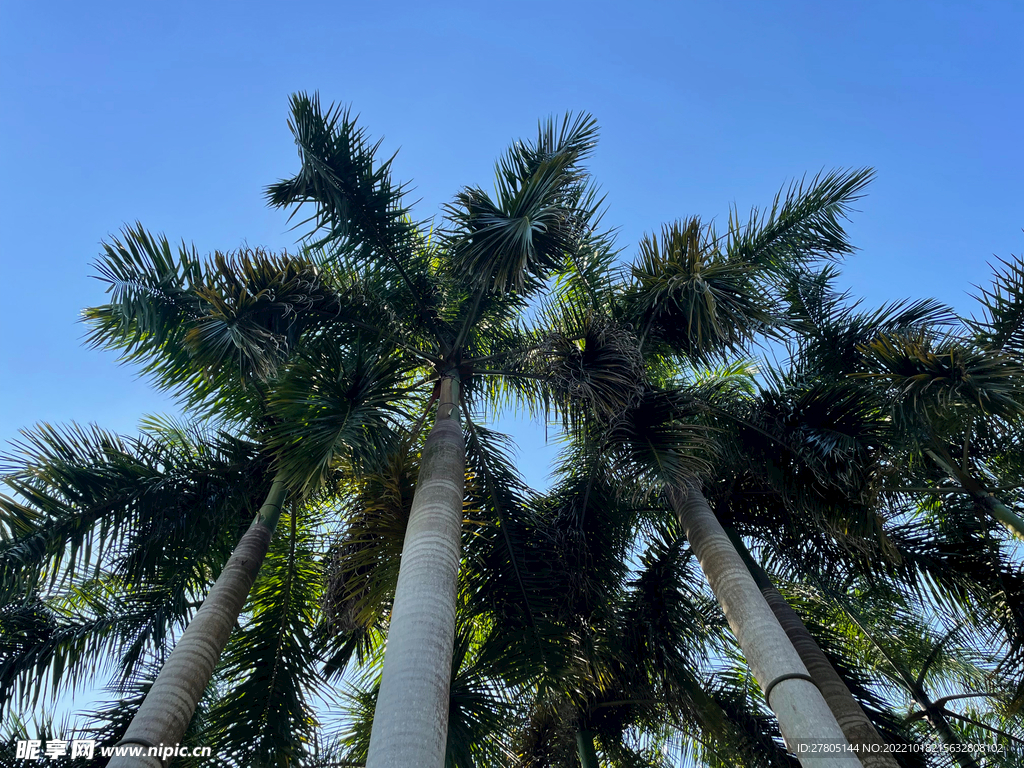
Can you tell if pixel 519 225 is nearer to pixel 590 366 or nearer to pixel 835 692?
pixel 590 366

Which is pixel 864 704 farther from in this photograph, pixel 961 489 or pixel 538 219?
pixel 538 219

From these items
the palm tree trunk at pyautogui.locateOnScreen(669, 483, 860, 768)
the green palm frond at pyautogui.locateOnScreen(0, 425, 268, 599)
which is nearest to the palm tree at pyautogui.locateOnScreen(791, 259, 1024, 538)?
the palm tree trunk at pyautogui.locateOnScreen(669, 483, 860, 768)

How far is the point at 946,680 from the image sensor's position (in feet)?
40.7

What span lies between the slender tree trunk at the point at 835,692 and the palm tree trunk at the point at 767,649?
2.94 feet

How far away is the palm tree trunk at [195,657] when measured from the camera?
5.53 meters

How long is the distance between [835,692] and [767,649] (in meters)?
2.02

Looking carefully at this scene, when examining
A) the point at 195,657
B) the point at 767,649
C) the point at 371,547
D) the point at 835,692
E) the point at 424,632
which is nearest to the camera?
the point at 424,632

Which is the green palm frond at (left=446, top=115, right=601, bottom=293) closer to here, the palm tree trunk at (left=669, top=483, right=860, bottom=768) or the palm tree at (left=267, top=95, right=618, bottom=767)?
the palm tree at (left=267, top=95, right=618, bottom=767)

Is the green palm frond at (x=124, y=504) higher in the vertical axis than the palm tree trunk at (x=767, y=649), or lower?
higher

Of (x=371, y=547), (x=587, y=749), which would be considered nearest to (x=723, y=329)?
(x=371, y=547)

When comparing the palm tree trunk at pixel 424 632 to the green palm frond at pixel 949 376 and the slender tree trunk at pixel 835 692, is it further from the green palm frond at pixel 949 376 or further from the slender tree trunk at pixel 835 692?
the green palm frond at pixel 949 376

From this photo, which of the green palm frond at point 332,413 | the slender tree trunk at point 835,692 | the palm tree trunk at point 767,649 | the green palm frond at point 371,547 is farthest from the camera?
the green palm frond at point 371,547

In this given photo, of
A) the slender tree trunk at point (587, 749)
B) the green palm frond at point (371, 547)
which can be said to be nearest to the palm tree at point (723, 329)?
the green palm frond at point (371, 547)

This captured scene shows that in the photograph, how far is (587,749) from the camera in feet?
31.7
